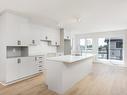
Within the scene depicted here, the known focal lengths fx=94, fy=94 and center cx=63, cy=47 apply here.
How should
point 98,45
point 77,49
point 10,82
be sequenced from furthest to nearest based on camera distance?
point 77,49
point 98,45
point 10,82

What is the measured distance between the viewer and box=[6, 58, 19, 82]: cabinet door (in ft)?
10.2

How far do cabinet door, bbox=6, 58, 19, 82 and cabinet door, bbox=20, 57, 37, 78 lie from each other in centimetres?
20

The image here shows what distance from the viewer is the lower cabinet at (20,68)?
3143 mm

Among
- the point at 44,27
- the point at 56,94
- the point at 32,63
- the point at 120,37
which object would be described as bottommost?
the point at 56,94

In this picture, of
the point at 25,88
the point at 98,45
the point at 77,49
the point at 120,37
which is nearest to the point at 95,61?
the point at 98,45

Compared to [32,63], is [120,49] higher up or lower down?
higher up

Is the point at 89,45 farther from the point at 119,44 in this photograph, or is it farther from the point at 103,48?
the point at 119,44

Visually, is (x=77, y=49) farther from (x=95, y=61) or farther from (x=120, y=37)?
(x=120, y=37)

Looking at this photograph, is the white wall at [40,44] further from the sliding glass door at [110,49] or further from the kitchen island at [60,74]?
the sliding glass door at [110,49]

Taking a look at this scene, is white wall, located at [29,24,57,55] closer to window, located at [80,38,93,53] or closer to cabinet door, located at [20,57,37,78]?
cabinet door, located at [20,57,37,78]

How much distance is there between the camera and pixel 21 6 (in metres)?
2.70

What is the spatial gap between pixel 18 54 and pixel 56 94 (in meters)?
2.50

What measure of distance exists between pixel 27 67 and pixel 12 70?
61cm

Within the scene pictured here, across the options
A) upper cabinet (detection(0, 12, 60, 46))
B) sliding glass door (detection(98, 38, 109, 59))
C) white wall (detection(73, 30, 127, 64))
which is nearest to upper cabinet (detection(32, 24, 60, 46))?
upper cabinet (detection(0, 12, 60, 46))
